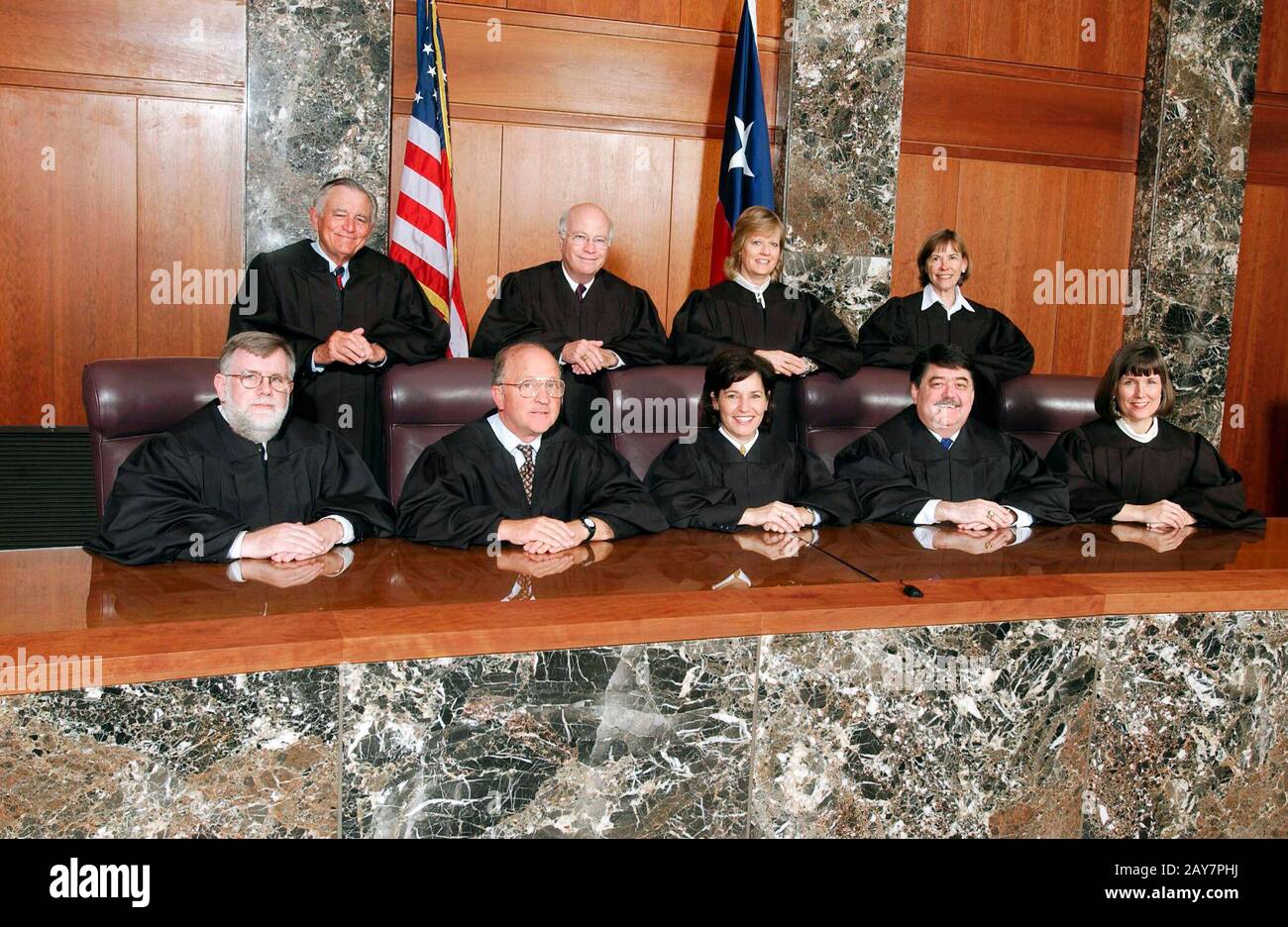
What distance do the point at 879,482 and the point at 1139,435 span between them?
105cm

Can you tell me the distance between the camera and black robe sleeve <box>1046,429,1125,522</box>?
3.84 metres

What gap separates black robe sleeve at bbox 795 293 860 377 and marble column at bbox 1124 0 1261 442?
303 centimetres

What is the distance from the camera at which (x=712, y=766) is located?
2.35 metres

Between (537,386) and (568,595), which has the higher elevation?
(537,386)

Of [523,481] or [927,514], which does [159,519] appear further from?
[927,514]

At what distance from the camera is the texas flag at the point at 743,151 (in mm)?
5996

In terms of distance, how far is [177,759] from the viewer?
2.00 metres

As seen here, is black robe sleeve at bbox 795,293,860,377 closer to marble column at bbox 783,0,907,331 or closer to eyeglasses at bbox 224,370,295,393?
marble column at bbox 783,0,907,331

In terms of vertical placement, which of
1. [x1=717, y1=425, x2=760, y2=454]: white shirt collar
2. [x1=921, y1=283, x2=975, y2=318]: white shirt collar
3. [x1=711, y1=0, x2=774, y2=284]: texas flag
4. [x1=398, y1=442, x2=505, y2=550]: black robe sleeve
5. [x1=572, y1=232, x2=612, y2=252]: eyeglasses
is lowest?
[x1=398, y1=442, x2=505, y2=550]: black robe sleeve

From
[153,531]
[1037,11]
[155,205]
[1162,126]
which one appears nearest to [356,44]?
[155,205]

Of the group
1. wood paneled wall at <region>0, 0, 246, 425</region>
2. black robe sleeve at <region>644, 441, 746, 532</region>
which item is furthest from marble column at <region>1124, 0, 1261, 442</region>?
wood paneled wall at <region>0, 0, 246, 425</region>

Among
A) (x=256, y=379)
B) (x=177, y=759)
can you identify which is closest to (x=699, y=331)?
(x=256, y=379)

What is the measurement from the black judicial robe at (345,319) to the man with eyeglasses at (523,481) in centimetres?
116

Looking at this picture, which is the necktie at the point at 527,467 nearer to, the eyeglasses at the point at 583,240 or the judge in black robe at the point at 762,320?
the judge in black robe at the point at 762,320
